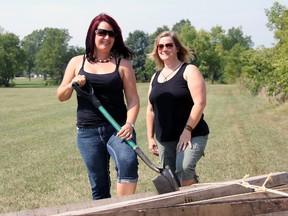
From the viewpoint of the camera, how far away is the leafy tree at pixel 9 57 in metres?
89.0

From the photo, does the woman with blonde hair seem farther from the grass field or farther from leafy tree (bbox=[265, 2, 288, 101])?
leafy tree (bbox=[265, 2, 288, 101])

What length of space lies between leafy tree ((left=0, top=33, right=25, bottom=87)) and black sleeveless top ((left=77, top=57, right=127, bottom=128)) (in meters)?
85.8

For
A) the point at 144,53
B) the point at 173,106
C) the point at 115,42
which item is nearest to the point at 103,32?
the point at 115,42

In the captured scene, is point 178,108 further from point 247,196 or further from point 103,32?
point 247,196

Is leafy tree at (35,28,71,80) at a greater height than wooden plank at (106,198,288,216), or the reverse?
leafy tree at (35,28,71,80)

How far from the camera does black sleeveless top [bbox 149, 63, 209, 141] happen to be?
439 cm

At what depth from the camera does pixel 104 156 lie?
4.22m

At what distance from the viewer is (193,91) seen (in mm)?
4289

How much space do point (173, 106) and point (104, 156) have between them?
2.48ft

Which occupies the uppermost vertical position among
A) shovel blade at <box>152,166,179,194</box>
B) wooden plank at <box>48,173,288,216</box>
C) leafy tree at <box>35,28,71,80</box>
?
leafy tree at <box>35,28,71,80</box>

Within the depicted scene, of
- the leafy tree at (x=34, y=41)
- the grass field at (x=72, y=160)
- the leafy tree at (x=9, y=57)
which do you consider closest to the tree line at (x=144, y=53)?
the leafy tree at (x=9, y=57)

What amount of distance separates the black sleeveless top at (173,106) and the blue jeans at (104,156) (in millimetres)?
500

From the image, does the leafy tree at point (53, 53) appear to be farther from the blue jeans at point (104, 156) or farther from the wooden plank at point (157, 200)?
the wooden plank at point (157, 200)

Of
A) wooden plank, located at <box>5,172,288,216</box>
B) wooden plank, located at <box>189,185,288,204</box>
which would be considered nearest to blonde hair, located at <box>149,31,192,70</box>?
wooden plank, located at <box>5,172,288,216</box>
